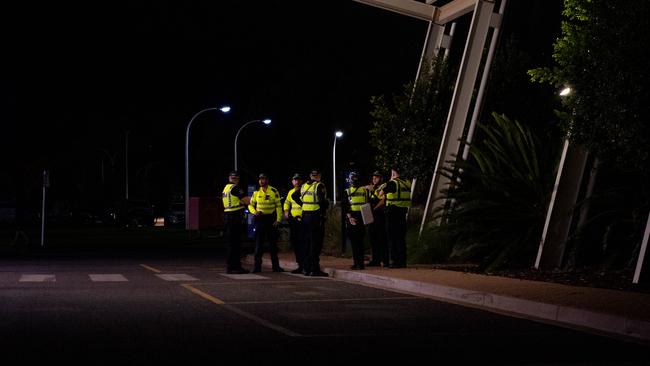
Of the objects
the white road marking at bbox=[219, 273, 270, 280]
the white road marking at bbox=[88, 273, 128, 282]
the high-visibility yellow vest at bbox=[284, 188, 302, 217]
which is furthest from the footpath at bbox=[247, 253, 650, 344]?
the white road marking at bbox=[88, 273, 128, 282]

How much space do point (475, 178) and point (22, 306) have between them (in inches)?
387

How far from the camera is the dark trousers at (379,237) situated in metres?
21.0

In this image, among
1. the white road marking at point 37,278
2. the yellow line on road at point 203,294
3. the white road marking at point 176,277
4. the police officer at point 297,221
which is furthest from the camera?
the police officer at point 297,221

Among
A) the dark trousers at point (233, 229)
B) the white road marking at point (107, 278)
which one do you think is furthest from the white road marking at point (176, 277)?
the dark trousers at point (233, 229)

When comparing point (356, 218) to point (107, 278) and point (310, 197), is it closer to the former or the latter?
point (310, 197)

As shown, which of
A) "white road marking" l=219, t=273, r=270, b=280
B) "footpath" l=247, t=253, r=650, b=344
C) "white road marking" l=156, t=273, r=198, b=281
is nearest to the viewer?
"footpath" l=247, t=253, r=650, b=344

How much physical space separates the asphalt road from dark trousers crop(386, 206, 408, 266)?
226cm

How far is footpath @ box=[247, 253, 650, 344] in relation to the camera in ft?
37.4

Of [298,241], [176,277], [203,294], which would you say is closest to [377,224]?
[298,241]

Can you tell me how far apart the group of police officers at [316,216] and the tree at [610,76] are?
16.7 feet

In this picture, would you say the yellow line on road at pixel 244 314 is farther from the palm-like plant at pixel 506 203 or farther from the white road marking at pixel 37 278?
the palm-like plant at pixel 506 203

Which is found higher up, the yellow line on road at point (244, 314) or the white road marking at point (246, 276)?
the yellow line on road at point (244, 314)

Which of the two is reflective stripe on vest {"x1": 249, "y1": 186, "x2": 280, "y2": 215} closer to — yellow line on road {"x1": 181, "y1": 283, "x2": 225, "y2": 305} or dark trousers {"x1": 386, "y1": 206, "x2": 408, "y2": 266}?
dark trousers {"x1": 386, "y1": 206, "x2": 408, "y2": 266}

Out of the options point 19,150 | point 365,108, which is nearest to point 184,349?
point 365,108
